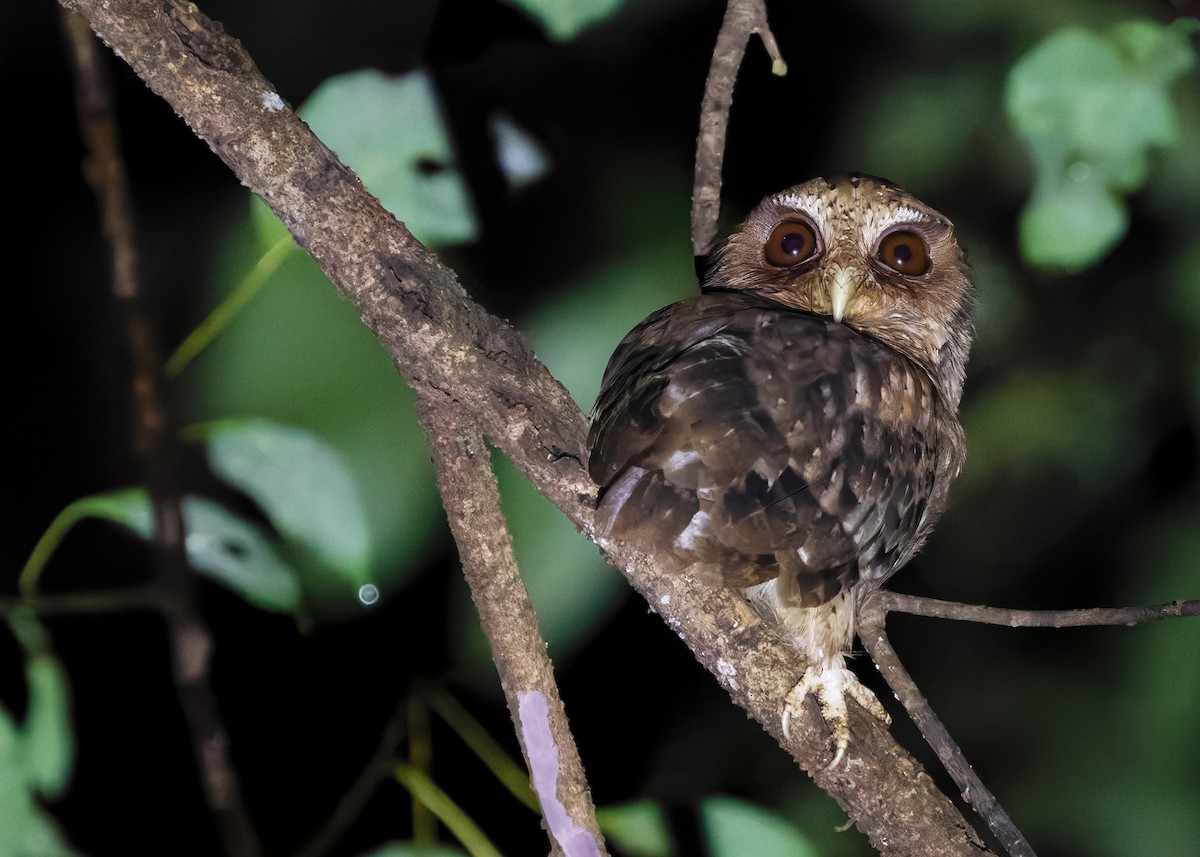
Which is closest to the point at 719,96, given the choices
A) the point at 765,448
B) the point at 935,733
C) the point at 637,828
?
the point at 765,448

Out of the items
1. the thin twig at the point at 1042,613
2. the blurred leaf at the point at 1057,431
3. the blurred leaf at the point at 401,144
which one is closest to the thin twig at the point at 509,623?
the blurred leaf at the point at 401,144

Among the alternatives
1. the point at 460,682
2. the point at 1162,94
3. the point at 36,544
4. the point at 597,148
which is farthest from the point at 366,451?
the point at 1162,94

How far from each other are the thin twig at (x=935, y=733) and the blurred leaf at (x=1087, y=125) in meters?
0.65

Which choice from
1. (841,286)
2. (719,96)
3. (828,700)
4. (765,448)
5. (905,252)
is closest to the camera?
(765,448)

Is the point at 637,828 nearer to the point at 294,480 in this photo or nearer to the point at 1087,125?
the point at 294,480

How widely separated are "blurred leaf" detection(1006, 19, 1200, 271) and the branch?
35.2 inches

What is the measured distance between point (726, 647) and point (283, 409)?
711mm

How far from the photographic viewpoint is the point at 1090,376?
149cm

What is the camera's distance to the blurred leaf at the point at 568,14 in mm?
1457

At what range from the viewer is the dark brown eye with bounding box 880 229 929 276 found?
1250 mm

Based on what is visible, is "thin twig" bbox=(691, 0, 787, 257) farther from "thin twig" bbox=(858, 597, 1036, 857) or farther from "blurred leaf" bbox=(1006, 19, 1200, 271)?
"thin twig" bbox=(858, 597, 1036, 857)

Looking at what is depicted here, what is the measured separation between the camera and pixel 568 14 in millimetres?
1474

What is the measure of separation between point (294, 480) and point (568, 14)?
2.70 feet

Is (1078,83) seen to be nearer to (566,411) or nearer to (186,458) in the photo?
(566,411)
